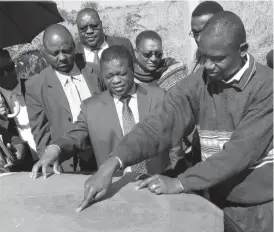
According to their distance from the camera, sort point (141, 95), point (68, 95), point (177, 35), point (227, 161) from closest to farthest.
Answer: point (227, 161) < point (141, 95) < point (68, 95) < point (177, 35)

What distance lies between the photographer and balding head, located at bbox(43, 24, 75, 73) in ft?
11.6

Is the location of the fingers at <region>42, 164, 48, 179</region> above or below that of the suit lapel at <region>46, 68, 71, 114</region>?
below

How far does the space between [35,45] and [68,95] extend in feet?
15.0

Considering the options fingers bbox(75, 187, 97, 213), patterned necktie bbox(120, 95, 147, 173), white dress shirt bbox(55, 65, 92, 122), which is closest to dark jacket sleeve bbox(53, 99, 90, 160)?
patterned necktie bbox(120, 95, 147, 173)

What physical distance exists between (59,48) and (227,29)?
1.81 m

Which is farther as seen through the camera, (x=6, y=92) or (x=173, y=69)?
(x=173, y=69)

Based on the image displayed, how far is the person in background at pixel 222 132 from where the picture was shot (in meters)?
2.00

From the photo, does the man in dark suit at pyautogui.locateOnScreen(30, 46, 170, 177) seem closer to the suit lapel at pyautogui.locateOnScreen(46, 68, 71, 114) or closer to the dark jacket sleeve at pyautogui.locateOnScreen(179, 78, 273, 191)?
the suit lapel at pyautogui.locateOnScreen(46, 68, 71, 114)

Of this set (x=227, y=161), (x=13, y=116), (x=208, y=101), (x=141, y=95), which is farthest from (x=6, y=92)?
(x=227, y=161)

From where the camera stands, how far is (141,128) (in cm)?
223

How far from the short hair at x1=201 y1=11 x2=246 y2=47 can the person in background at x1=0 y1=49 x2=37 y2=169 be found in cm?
185

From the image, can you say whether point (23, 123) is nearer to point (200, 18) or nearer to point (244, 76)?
point (200, 18)

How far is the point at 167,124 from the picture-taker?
7.41 feet

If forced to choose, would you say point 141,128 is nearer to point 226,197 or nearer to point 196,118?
point 196,118
